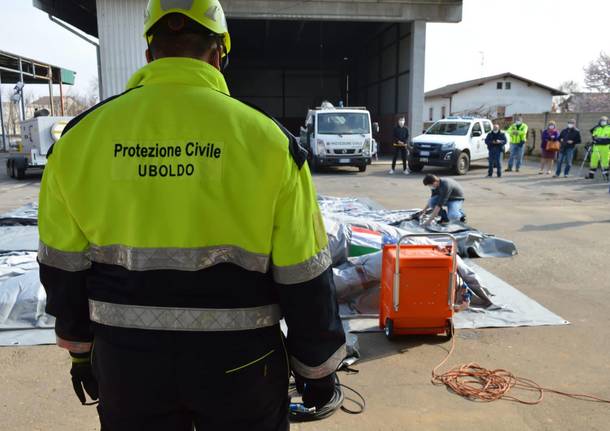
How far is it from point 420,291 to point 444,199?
4.58 meters

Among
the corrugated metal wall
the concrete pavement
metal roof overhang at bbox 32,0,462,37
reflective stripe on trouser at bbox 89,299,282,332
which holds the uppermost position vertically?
metal roof overhang at bbox 32,0,462,37

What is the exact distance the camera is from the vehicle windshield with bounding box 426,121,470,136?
20344 mm

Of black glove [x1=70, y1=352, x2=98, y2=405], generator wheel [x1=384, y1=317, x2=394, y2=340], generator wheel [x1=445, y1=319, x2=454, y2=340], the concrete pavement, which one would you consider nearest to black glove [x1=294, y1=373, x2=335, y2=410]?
black glove [x1=70, y1=352, x2=98, y2=405]

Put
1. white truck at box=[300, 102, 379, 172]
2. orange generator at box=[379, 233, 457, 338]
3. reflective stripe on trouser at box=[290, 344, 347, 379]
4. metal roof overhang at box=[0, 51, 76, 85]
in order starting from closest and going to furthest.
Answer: reflective stripe on trouser at box=[290, 344, 347, 379] < orange generator at box=[379, 233, 457, 338] < white truck at box=[300, 102, 379, 172] < metal roof overhang at box=[0, 51, 76, 85]

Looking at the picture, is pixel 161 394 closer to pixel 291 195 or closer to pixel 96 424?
pixel 291 195

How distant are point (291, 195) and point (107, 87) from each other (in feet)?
69.5

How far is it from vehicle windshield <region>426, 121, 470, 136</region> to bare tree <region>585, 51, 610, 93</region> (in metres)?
37.7

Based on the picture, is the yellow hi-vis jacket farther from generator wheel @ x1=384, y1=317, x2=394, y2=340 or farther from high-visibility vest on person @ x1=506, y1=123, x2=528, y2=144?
high-visibility vest on person @ x1=506, y1=123, x2=528, y2=144

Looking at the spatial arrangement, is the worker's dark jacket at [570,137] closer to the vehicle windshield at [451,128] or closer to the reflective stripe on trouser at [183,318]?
the vehicle windshield at [451,128]

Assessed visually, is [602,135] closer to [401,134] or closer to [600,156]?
[600,156]

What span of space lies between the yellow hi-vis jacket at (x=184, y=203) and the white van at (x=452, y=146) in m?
18.1

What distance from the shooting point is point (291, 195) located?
1649mm

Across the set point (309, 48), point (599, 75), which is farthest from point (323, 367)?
point (599, 75)

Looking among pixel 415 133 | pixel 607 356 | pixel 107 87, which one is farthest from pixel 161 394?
pixel 415 133
